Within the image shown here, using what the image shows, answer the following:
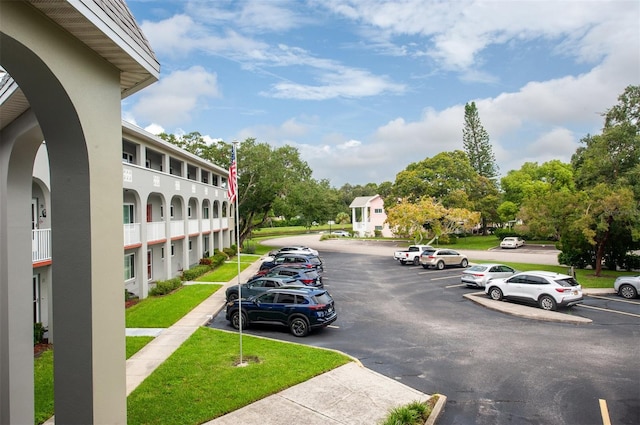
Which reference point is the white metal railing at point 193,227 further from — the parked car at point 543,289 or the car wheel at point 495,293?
the parked car at point 543,289

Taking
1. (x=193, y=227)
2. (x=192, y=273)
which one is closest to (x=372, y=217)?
(x=193, y=227)

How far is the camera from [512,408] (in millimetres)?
8891

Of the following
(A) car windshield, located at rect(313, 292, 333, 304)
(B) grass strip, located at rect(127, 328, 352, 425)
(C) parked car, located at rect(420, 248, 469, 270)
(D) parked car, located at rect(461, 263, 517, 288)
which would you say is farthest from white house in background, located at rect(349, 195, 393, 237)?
(B) grass strip, located at rect(127, 328, 352, 425)

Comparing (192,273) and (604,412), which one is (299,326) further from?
(192,273)

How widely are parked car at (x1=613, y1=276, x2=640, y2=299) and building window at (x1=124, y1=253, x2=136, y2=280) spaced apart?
25701 millimetres

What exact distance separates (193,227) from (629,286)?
27.3 meters

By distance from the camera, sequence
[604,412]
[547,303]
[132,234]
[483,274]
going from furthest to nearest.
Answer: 1. [483,274]
2. [132,234]
3. [547,303]
4. [604,412]

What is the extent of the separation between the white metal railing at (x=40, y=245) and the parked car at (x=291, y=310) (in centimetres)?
657

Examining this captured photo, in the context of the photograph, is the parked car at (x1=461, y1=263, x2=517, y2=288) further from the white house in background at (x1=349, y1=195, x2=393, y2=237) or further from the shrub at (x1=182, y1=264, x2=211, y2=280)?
the white house in background at (x1=349, y1=195, x2=393, y2=237)

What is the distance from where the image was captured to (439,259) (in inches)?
1271

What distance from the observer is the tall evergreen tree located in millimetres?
73062

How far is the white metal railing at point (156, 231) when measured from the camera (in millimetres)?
23016

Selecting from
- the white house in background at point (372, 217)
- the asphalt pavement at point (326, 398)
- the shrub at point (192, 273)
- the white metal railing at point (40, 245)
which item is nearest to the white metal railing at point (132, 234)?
the white metal railing at point (40, 245)

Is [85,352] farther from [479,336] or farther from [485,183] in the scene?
[485,183]
